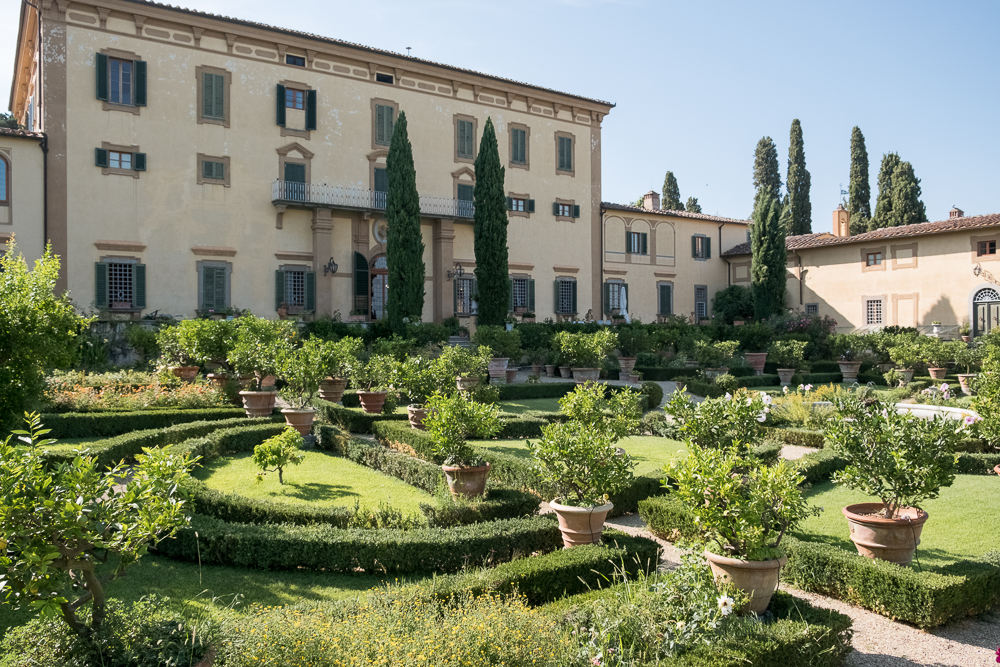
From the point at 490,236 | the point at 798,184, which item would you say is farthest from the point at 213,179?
the point at 798,184

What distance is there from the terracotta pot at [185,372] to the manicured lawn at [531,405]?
699 centimetres

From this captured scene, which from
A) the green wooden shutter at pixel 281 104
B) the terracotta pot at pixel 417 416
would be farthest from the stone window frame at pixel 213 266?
the terracotta pot at pixel 417 416

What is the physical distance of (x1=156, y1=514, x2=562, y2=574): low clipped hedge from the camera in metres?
5.89

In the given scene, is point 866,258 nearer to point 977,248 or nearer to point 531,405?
point 977,248

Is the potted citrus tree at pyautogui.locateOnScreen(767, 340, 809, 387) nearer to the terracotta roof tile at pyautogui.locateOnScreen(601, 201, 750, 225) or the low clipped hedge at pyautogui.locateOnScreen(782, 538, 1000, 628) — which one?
the terracotta roof tile at pyautogui.locateOnScreen(601, 201, 750, 225)

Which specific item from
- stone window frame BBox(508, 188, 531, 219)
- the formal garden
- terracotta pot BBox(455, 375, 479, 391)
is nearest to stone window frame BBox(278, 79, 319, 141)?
stone window frame BBox(508, 188, 531, 219)

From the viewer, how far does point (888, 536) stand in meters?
5.72

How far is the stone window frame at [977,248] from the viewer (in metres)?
26.3

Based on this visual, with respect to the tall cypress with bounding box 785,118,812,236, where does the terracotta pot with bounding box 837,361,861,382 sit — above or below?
below

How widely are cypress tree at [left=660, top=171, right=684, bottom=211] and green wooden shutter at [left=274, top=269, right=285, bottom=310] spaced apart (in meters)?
27.7

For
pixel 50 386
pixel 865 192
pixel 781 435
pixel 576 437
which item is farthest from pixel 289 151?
pixel 865 192

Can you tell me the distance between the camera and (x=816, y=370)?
2333 cm

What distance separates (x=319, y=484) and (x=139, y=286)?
15287 millimetres

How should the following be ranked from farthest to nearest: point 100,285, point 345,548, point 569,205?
point 569,205 < point 100,285 < point 345,548
